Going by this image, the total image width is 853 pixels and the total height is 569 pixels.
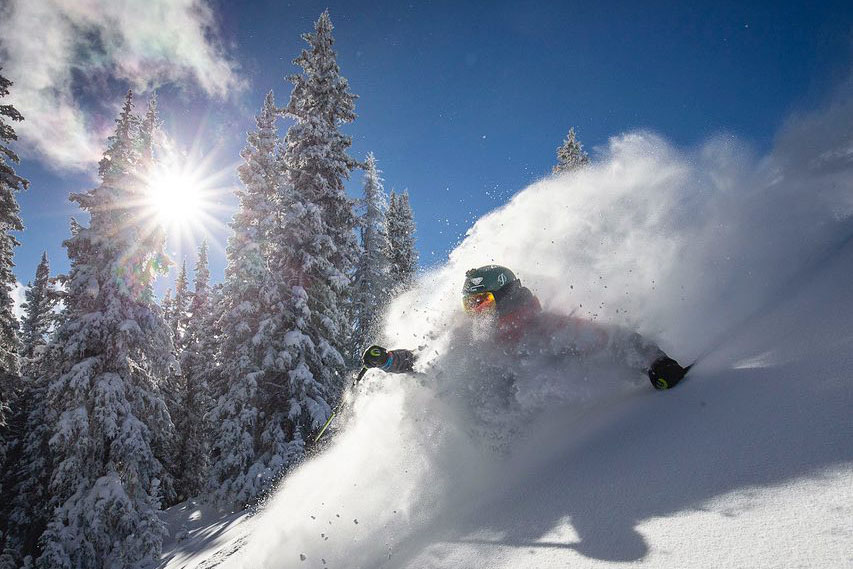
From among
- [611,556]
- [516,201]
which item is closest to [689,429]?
[611,556]

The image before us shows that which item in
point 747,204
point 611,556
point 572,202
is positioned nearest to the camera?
point 611,556

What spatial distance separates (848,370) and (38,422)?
27.6 metres

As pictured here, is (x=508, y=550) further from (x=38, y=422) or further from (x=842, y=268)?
(x=38, y=422)

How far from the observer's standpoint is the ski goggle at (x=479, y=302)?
19.0ft

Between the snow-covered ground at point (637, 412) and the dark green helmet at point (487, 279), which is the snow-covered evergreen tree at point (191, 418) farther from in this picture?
the dark green helmet at point (487, 279)

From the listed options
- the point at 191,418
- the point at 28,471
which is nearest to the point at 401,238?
the point at 191,418

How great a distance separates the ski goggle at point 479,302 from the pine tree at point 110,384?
1302 centimetres

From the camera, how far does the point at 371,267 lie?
26.4 m

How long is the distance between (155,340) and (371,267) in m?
13.6

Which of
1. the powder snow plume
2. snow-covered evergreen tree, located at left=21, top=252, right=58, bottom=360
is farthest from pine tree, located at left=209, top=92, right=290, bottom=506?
snow-covered evergreen tree, located at left=21, top=252, right=58, bottom=360

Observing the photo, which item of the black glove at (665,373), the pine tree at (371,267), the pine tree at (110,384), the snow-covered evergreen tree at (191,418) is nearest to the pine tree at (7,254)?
the pine tree at (110,384)

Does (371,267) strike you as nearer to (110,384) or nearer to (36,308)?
(110,384)

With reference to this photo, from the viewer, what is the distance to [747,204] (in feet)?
22.1

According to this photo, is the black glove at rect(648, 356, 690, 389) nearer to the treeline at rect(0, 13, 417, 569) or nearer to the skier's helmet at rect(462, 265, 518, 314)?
the skier's helmet at rect(462, 265, 518, 314)
